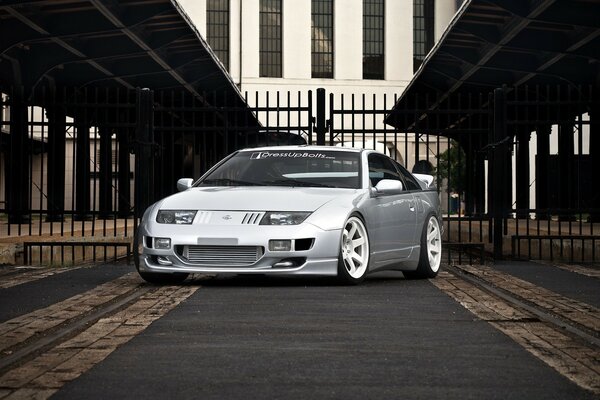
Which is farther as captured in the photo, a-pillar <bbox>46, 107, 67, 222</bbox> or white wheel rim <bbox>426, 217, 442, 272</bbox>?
a-pillar <bbox>46, 107, 67, 222</bbox>

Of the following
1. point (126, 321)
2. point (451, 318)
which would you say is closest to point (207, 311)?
point (126, 321)

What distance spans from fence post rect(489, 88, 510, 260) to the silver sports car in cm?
364

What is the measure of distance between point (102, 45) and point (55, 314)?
795 inches

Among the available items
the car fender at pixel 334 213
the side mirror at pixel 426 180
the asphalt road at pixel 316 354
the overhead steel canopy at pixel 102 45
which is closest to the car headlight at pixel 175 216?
the asphalt road at pixel 316 354

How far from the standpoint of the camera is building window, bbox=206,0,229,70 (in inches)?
2963

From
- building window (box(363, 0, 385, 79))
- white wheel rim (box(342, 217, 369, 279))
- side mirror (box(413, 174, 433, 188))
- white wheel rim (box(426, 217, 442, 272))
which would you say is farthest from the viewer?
building window (box(363, 0, 385, 79))

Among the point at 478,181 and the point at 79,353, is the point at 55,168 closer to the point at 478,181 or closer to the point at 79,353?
the point at 478,181

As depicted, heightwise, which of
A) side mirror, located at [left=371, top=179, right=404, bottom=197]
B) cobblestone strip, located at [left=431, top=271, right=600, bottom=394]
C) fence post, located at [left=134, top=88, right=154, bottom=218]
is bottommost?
cobblestone strip, located at [left=431, top=271, right=600, bottom=394]

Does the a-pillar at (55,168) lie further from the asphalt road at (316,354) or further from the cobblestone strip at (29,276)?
the asphalt road at (316,354)

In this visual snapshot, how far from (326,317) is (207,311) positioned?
36.1 inches

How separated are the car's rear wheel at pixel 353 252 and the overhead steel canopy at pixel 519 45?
9.04m

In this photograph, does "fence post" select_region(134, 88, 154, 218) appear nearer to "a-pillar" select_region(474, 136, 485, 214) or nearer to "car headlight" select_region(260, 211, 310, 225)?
"a-pillar" select_region(474, 136, 485, 214)

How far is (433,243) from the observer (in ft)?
42.9

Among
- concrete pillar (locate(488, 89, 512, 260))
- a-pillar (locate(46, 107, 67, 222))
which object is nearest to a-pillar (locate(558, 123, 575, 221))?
concrete pillar (locate(488, 89, 512, 260))
